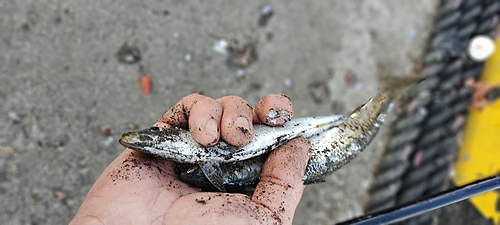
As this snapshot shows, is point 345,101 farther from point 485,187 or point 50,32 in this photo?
point 50,32

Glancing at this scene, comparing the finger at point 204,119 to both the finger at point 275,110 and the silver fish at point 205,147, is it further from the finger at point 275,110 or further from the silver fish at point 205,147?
the finger at point 275,110

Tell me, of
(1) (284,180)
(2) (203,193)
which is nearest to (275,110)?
(1) (284,180)

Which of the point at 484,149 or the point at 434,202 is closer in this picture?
the point at 434,202

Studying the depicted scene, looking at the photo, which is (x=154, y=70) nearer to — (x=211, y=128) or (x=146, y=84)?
(x=146, y=84)

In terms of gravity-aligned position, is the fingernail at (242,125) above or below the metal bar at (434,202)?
below

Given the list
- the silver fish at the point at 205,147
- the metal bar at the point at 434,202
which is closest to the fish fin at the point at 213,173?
the silver fish at the point at 205,147

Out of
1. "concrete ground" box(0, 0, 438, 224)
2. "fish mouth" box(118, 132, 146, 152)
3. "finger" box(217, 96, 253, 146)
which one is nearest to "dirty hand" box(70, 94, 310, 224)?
"finger" box(217, 96, 253, 146)

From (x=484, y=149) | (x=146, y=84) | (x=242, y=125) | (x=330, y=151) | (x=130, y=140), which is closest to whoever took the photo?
(x=130, y=140)
